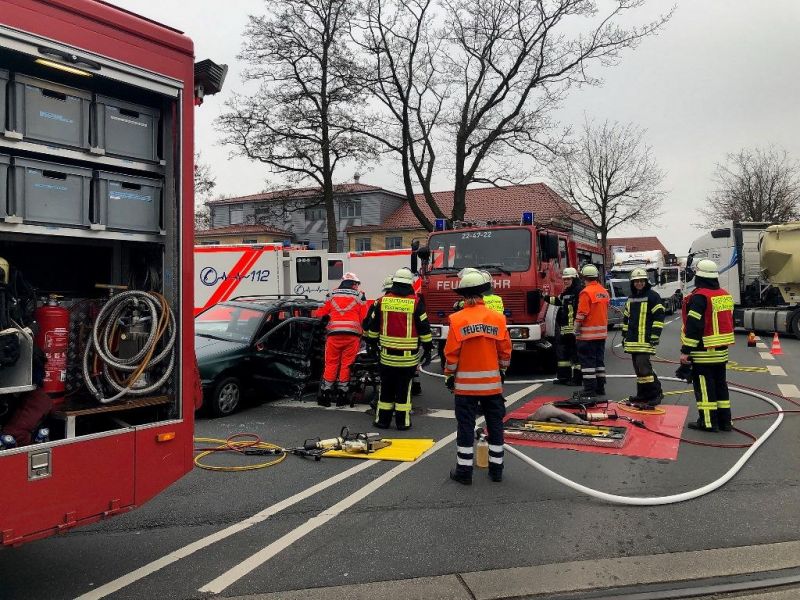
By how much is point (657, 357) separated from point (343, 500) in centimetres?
1106

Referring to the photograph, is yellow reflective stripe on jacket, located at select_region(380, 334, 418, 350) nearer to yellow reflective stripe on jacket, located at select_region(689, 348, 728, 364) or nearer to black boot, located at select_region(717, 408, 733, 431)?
Answer: yellow reflective stripe on jacket, located at select_region(689, 348, 728, 364)

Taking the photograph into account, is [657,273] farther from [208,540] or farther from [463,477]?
[208,540]

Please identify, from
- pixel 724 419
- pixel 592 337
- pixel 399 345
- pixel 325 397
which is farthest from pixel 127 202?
pixel 592 337

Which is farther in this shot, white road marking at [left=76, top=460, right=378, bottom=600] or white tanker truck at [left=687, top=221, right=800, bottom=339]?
white tanker truck at [left=687, top=221, right=800, bottom=339]

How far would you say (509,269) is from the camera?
11.0 metres

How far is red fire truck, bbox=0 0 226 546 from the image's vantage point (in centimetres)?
305

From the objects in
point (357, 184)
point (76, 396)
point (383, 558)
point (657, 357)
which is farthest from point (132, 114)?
point (357, 184)

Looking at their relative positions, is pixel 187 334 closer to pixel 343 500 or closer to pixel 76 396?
pixel 76 396

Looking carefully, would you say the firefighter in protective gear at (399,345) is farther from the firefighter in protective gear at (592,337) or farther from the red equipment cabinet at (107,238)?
the red equipment cabinet at (107,238)

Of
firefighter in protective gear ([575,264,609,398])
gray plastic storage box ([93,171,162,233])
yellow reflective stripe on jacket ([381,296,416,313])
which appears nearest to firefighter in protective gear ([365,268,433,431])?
yellow reflective stripe on jacket ([381,296,416,313])

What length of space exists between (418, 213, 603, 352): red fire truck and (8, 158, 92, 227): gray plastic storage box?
26.5 feet

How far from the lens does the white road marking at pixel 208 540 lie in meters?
3.58

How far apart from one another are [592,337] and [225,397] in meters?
5.17

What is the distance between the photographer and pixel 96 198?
342 cm
